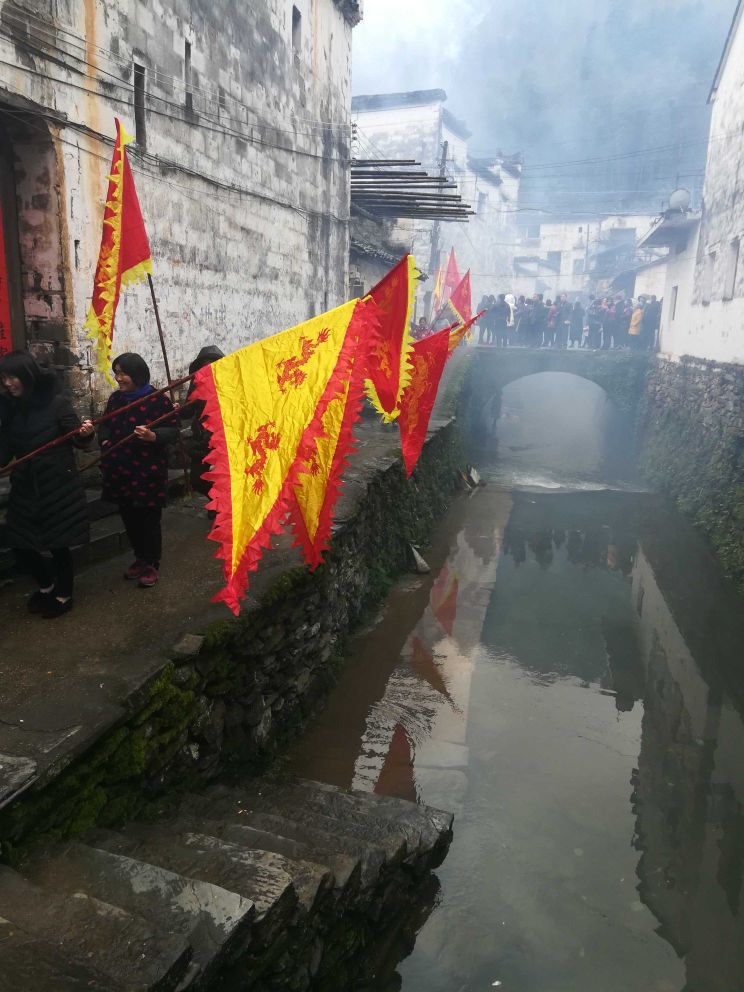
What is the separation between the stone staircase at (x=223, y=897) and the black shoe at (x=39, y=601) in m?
1.61

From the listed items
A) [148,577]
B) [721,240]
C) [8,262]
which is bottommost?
[148,577]

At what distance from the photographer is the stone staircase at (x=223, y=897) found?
242cm

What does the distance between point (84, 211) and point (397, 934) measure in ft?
21.8

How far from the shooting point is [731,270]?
14.4 m

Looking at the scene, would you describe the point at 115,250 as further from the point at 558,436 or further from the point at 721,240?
the point at 558,436

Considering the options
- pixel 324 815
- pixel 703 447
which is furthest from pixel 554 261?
pixel 324 815

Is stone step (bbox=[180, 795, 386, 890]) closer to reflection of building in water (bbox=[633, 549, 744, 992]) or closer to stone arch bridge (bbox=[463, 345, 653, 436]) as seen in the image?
reflection of building in water (bbox=[633, 549, 744, 992])

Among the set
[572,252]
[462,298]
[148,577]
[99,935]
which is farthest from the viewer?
[572,252]

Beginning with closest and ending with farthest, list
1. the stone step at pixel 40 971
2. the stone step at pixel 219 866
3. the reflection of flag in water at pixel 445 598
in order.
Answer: the stone step at pixel 40 971 → the stone step at pixel 219 866 → the reflection of flag in water at pixel 445 598

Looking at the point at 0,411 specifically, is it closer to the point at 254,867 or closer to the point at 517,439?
the point at 254,867

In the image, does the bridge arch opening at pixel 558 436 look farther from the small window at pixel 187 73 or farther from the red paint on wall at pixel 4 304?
the red paint on wall at pixel 4 304

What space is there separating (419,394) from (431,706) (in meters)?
3.18

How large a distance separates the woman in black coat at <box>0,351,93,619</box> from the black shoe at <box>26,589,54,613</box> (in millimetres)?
314

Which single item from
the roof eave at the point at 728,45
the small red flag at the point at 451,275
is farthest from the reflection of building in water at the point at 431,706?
the roof eave at the point at 728,45
